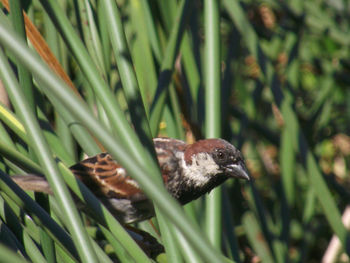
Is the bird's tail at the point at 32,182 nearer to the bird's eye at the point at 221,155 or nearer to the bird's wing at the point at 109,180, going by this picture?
the bird's wing at the point at 109,180

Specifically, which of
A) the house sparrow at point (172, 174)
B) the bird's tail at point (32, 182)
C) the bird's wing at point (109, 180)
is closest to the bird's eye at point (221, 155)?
the house sparrow at point (172, 174)

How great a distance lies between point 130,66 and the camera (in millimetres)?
1097

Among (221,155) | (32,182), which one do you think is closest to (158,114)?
(32,182)

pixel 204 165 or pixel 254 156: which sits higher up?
pixel 204 165

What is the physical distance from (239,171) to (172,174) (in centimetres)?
25

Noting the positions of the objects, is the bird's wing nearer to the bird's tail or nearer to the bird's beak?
the bird's beak

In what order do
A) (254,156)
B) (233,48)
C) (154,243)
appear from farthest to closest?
1. (254,156)
2. (233,48)
3. (154,243)

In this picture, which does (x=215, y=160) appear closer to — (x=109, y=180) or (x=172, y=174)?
(x=172, y=174)

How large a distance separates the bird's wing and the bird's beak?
30 cm

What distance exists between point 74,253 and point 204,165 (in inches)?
38.1

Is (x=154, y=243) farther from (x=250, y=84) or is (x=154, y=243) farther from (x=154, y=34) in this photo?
(x=250, y=84)

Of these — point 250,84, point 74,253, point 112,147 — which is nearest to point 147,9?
point 74,253

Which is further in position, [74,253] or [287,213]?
[287,213]

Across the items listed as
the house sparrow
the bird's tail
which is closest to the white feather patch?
the house sparrow
